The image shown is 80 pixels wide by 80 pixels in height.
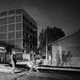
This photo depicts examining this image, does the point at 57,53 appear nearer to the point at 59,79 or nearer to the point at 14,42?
the point at 59,79

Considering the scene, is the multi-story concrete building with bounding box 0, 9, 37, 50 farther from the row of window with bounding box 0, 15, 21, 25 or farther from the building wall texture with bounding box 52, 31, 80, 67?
the building wall texture with bounding box 52, 31, 80, 67

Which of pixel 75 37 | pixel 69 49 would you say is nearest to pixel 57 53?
pixel 69 49

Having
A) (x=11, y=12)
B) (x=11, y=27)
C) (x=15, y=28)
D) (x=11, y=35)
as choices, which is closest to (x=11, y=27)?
(x=11, y=27)

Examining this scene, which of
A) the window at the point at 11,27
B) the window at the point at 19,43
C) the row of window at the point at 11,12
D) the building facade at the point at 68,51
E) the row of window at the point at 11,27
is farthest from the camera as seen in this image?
the window at the point at 11,27

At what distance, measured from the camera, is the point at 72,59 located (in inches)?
858

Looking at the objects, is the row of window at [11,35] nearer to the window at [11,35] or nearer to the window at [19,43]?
the window at [11,35]

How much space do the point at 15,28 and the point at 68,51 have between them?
4288cm

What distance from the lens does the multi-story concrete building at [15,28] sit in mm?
59531

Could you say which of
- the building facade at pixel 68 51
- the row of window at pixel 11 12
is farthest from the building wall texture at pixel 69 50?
the row of window at pixel 11 12

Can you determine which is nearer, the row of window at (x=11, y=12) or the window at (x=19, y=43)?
the window at (x=19, y=43)

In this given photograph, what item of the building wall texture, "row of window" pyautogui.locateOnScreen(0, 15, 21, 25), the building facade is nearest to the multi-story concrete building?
"row of window" pyautogui.locateOnScreen(0, 15, 21, 25)

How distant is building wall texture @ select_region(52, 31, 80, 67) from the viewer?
2168 centimetres

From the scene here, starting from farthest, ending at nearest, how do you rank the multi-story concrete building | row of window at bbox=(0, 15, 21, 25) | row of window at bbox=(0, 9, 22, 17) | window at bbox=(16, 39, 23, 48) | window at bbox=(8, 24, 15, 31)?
window at bbox=(8, 24, 15, 31)
row of window at bbox=(0, 9, 22, 17)
row of window at bbox=(0, 15, 21, 25)
the multi-story concrete building
window at bbox=(16, 39, 23, 48)

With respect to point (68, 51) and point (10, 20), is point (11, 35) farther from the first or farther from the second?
point (68, 51)
